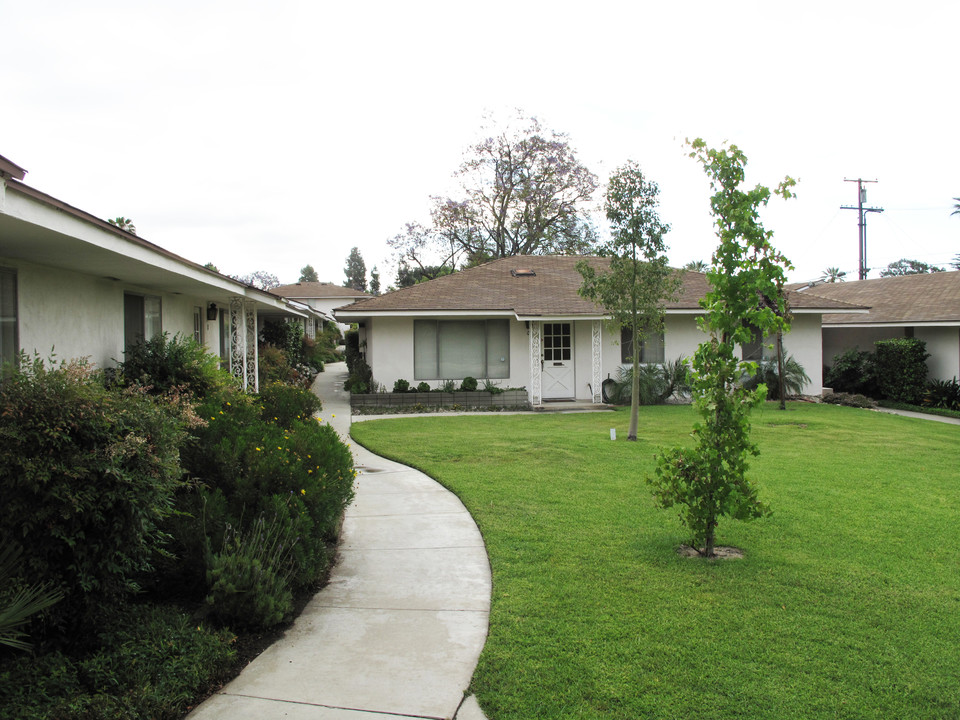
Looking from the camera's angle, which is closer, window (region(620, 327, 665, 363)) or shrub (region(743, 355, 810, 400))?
window (region(620, 327, 665, 363))

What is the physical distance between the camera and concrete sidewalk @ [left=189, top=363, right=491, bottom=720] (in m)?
3.41

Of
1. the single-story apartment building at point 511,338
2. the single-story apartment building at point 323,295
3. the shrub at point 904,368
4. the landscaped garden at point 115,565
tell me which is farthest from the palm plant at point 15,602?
the single-story apartment building at point 323,295

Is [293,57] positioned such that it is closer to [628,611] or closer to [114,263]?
[114,263]

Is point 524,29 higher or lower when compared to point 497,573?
higher

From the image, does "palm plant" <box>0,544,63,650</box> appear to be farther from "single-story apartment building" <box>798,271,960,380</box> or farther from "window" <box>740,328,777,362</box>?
"single-story apartment building" <box>798,271,960,380</box>

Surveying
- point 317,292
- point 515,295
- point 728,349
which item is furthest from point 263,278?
point 728,349

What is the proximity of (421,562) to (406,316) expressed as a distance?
41.8 ft

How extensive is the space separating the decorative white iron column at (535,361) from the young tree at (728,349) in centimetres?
1197

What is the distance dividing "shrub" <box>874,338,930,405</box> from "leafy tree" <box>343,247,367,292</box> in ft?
274

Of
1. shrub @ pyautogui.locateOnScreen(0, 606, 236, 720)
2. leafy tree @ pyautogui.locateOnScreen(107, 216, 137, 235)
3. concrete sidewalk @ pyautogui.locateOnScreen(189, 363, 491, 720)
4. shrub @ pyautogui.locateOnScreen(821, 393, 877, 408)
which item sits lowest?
concrete sidewalk @ pyautogui.locateOnScreen(189, 363, 491, 720)

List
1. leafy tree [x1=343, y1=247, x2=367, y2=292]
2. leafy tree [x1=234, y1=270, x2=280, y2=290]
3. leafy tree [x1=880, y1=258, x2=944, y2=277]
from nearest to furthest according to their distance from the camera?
leafy tree [x1=880, y1=258, x2=944, y2=277] < leafy tree [x1=234, y1=270, x2=280, y2=290] < leafy tree [x1=343, y1=247, x2=367, y2=292]

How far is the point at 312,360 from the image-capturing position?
27359 mm

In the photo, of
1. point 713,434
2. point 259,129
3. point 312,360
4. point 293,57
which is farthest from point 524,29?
point 312,360

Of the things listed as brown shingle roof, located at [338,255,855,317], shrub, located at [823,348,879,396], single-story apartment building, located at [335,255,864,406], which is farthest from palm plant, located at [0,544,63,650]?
shrub, located at [823,348,879,396]
